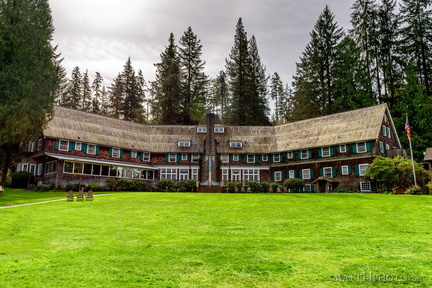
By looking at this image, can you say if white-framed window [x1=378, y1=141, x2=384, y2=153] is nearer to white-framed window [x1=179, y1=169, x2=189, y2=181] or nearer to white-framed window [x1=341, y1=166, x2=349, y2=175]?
white-framed window [x1=341, y1=166, x2=349, y2=175]

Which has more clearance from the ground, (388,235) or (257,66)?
(257,66)

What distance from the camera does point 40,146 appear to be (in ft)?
133

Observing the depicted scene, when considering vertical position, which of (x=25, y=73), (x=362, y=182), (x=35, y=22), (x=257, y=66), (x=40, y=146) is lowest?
(x=362, y=182)

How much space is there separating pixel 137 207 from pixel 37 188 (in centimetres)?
2175

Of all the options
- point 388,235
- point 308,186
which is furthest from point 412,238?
point 308,186

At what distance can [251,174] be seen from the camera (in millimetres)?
47844

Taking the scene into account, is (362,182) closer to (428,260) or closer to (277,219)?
(277,219)

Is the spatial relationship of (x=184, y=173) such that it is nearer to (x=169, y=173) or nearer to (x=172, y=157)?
(x=169, y=173)

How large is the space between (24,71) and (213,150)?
25.1 meters

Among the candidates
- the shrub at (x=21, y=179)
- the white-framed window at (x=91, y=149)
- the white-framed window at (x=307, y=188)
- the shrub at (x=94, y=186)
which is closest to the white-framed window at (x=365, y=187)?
the white-framed window at (x=307, y=188)

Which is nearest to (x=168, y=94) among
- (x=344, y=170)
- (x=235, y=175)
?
(x=235, y=175)

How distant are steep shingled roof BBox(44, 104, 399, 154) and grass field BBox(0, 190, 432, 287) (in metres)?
24.4

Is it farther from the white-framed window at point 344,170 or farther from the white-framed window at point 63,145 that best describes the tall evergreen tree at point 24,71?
the white-framed window at point 344,170

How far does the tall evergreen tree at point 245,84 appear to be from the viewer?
64.4 metres
